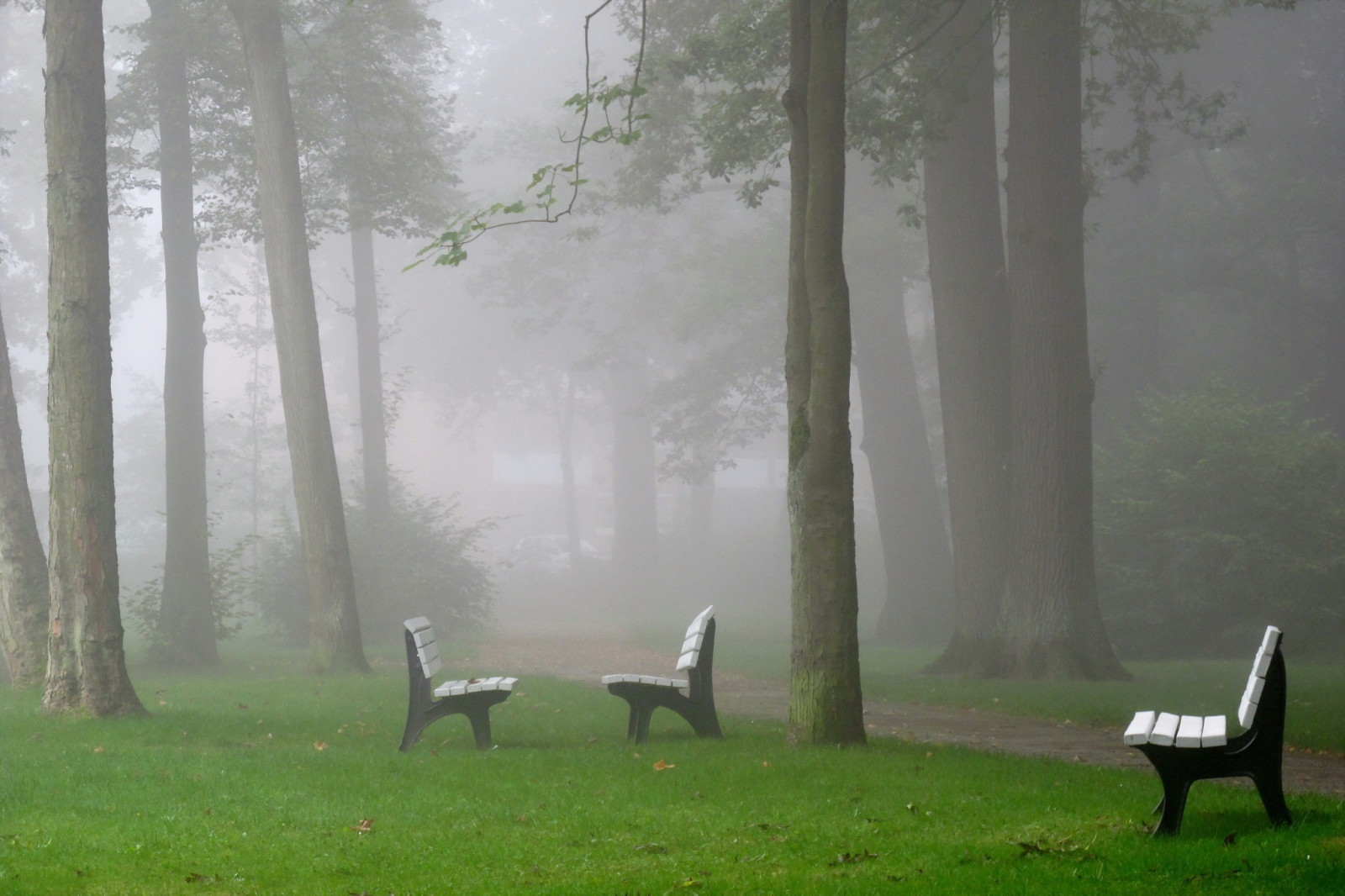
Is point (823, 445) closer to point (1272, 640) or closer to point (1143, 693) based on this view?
point (1272, 640)

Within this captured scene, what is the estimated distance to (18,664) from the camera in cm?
1306

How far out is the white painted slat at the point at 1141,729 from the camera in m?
6.01

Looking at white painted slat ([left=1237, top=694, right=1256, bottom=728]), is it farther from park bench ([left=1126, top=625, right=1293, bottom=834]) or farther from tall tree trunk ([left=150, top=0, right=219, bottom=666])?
tall tree trunk ([left=150, top=0, right=219, bottom=666])

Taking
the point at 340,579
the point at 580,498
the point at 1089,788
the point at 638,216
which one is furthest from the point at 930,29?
the point at 580,498

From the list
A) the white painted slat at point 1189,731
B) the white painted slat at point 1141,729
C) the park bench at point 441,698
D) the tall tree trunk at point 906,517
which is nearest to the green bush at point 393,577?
the tall tree trunk at point 906,517

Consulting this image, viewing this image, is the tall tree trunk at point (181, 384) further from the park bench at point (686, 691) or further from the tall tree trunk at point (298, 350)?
the park bench at point (686, 691)

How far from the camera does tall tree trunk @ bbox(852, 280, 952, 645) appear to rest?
24.9m

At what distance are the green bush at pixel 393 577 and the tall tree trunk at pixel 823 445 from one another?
53.6 ft

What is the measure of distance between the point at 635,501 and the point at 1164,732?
3838cm

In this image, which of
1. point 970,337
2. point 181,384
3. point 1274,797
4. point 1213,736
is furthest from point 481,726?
point 181,384

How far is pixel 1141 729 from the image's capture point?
620cm

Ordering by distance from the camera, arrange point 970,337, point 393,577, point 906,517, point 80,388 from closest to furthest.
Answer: point 80,388 < point 970,337 < point 906,517 < point 393,577

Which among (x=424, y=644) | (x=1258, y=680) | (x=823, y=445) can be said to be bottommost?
(x=1258, y=680)

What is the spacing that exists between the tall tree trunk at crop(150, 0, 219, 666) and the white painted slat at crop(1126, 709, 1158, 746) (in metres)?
15.1
